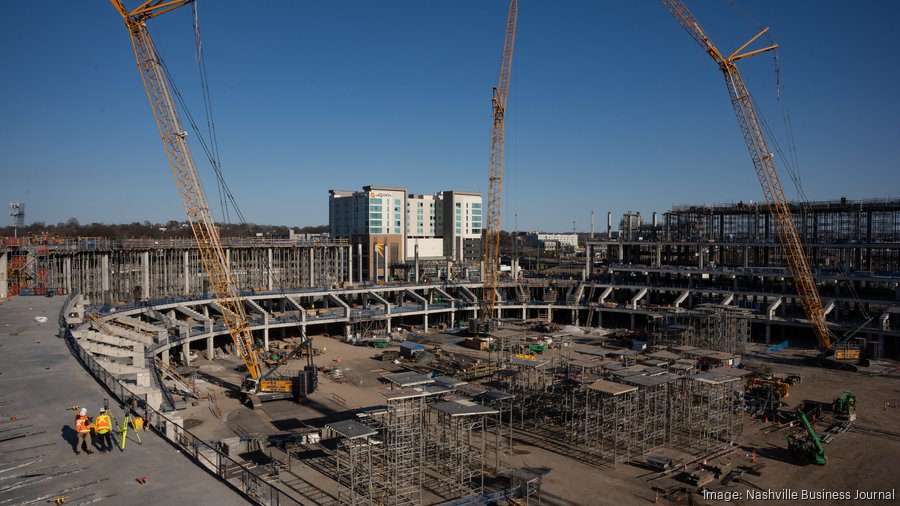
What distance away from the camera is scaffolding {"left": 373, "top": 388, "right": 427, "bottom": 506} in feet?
60.6

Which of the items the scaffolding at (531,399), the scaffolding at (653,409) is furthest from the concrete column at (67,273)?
the scaffolding at (653,409)

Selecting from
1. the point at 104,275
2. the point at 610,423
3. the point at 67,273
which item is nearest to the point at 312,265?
the point at 104,275

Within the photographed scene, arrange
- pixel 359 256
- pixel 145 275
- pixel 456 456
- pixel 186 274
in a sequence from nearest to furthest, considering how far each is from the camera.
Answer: pixel 456 456
pixel 145 275
pixel 186 274
pixel 359 256

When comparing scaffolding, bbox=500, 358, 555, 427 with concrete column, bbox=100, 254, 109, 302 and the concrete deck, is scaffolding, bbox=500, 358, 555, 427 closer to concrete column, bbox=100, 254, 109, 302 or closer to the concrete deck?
the concrete deck

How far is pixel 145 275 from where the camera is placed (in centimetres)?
5122

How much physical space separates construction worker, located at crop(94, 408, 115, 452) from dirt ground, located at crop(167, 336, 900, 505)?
Result: 8022 millimetres

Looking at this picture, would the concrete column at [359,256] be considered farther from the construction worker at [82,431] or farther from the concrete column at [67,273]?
the construction worker at [82,431]

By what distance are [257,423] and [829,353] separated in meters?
38.3

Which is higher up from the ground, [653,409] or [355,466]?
[355,466]

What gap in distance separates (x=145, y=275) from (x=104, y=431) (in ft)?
140

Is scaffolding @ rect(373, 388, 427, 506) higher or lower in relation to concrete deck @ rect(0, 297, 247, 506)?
lower

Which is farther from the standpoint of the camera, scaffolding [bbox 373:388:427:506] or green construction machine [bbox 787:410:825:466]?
green construction machine [bbox 787:410:825:466]

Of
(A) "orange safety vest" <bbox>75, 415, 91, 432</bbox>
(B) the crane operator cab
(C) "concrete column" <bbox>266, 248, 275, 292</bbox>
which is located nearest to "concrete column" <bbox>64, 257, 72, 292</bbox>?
(C) "concrete column" <bbox>266, 248, 275, 292</bbox>

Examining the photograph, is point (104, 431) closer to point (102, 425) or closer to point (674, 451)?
point (102, 425)
